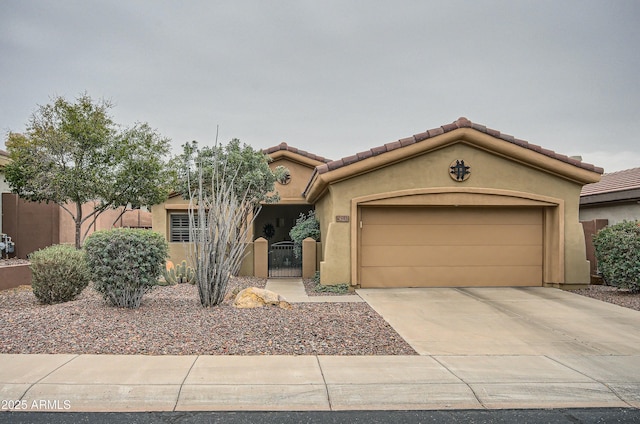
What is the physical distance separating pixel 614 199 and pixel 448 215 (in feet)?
18.8

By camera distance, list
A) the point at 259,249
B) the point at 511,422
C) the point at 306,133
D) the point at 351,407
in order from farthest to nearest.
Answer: the point at 306,133, the point at 259,249, the point at 351,407, the point at 511,422

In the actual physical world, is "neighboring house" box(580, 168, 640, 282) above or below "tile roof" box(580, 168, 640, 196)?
below

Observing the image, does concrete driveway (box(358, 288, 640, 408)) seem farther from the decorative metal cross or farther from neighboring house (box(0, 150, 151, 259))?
neighboring house (box(0, 150, 151, 259))

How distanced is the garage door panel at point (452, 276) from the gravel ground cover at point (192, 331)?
332 cm

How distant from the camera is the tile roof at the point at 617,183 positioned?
1421cm

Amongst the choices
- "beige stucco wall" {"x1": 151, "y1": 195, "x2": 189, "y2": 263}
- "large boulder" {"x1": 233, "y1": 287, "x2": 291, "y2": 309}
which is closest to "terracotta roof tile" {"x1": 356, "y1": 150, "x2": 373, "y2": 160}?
"large boulder" {"x1": 233, "y1": 287, "x2": 291, "y2": 309}

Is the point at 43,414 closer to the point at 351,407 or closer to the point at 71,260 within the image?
the point at 351,407

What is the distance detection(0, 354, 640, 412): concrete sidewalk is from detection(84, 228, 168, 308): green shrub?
7.36 ft

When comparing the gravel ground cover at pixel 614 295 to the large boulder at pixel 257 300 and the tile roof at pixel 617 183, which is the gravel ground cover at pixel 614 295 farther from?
the large boulder at pixel 257 300

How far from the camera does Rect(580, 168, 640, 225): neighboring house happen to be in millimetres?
13523

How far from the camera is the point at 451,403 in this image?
4633mm

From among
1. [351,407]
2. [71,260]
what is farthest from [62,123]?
[351,407]

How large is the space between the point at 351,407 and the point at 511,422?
146cm

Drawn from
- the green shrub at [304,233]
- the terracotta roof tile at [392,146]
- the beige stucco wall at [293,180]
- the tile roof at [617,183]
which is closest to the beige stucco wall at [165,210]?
the beige stucco wall at [293,180]
